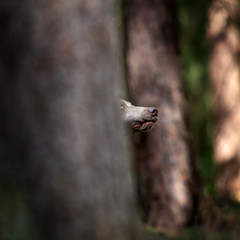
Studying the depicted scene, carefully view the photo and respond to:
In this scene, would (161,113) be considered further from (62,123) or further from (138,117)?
(62,123)

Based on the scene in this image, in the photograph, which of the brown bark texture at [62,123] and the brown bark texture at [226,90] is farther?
the brown bark texture at [226,90]

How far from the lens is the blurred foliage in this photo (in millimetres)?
15703

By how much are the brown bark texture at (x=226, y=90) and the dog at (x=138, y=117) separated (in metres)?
7.63

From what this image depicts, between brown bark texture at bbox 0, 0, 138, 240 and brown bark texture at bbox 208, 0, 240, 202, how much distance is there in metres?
10.2

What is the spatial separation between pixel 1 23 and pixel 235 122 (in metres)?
10.7

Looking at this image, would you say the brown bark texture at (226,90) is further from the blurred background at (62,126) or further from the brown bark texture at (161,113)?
the blurred background at (62,126)

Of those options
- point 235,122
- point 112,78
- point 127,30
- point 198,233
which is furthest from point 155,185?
point 112,78

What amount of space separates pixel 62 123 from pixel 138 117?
2.65 m

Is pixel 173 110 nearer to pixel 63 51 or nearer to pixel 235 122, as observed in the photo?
pixel 235 122

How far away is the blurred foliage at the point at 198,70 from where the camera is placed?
15.7 metres

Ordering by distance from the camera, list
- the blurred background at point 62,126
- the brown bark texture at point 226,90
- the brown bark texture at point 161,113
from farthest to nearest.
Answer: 1. the brown bark texture at point 226,90
2. the brown bark texture at point 161,113
3. the blurred background at point 62,126

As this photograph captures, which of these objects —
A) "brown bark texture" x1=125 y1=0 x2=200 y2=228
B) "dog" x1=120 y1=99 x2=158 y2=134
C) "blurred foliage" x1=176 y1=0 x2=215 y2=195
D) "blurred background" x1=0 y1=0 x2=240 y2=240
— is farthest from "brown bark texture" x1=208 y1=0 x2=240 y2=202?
"blurred background" x1=0 y1=0 x2=240 y2=240

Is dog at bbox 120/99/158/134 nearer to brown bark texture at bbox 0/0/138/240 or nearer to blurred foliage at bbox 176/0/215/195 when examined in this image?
brown bark texture at bbox 0/0/138/240

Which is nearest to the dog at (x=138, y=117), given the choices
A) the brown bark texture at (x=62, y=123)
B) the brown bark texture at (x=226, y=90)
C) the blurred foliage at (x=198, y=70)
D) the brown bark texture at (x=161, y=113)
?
the brown bark texture at (x=62, y=123)
